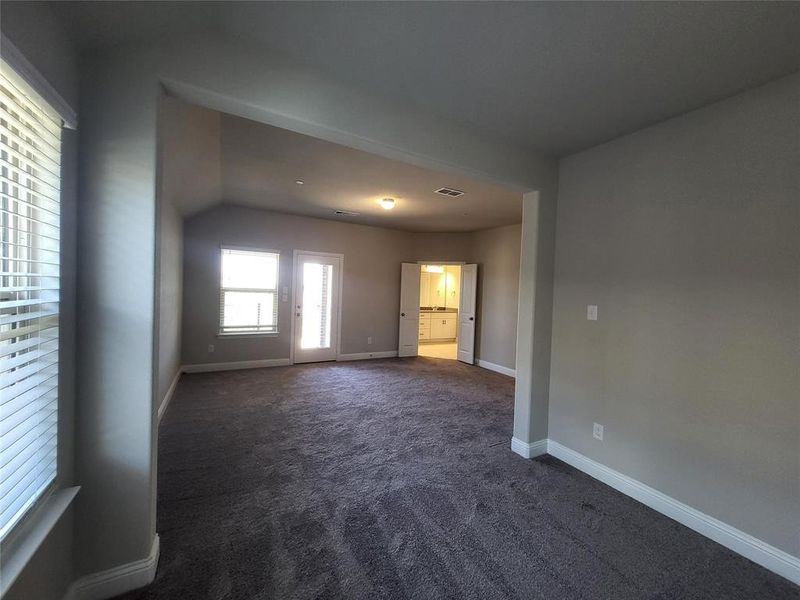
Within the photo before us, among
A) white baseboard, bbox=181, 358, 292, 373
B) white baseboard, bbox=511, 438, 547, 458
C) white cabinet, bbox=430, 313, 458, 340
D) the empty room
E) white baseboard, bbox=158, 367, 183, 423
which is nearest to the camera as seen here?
the empty room

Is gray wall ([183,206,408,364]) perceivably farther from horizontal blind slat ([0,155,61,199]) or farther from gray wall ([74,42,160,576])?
horizontal blind slat ([0,155,61,199])

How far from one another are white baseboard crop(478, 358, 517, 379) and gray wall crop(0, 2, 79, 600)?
5.51m

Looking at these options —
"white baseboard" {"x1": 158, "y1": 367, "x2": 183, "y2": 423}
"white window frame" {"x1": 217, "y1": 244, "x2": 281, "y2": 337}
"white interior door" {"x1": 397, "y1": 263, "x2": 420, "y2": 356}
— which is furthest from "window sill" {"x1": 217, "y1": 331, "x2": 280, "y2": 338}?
"white interior door" {"x1": 397, "y1": 263, "x2": 420, "y2": 356}

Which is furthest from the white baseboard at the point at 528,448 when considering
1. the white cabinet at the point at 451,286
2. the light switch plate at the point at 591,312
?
the white cabinet at the point at 451,286

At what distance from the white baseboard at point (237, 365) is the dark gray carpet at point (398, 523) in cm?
178

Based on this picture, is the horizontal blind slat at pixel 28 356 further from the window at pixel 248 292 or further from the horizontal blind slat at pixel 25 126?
the window at pixel 248 292

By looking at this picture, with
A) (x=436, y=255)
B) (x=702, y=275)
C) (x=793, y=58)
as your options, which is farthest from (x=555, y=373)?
(x=436, y=255)

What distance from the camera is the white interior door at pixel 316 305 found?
19.6 feet

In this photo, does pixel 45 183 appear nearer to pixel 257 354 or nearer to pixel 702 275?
pixel 702 275

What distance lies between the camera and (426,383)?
→ 5.13 meters

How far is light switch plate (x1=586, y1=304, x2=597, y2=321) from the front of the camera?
2.66 m

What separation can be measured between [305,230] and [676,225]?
5.20 meters

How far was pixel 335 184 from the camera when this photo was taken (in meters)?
3.92

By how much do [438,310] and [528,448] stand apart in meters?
6.57
